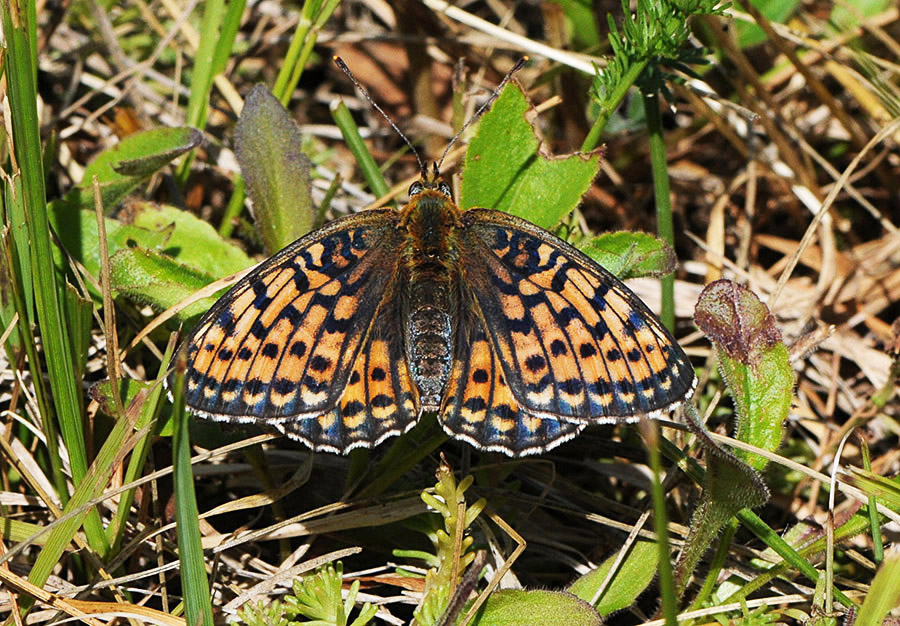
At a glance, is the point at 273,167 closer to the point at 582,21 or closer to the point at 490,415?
the point at 490,415

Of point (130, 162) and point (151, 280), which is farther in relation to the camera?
point (130, 162)

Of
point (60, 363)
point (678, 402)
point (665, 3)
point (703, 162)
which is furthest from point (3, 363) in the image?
point (703, 162)

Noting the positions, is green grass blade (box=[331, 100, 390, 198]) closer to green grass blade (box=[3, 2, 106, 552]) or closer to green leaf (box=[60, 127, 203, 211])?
green leaf (box=[60, 127, 203, 211])

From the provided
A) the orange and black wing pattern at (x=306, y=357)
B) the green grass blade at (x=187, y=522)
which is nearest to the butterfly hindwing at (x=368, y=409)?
the orange and black wing pattern at (x=306, y=357)

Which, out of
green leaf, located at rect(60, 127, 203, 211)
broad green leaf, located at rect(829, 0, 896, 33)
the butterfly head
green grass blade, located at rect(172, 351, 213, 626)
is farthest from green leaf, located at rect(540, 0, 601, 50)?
green grass blade, located at rect(172, 351, 213, 626)

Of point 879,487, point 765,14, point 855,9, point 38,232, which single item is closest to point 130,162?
point 38,232

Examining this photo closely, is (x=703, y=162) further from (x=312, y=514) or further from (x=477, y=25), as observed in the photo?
(x=312, y=514)
